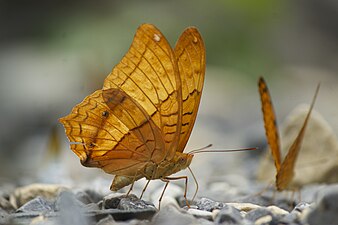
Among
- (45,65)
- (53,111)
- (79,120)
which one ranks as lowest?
(79,120)

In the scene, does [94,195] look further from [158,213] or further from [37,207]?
[158,213]

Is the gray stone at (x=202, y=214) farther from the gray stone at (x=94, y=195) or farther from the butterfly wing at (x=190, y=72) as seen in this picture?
the gray stone at (x=94, y=195)

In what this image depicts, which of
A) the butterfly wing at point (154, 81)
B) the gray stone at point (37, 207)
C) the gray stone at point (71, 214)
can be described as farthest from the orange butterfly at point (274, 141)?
the gray stone at point (71, 214)

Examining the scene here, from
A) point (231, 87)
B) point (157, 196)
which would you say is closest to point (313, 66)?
point (231, 87)

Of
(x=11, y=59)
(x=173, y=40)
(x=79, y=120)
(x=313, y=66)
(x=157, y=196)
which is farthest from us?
(x=313, y=66)

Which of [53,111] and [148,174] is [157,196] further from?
[53,111]

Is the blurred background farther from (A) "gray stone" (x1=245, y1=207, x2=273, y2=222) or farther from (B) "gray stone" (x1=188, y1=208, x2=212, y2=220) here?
(A) "gray stone" (x1=245, y1=207, x2=273, y2=222)

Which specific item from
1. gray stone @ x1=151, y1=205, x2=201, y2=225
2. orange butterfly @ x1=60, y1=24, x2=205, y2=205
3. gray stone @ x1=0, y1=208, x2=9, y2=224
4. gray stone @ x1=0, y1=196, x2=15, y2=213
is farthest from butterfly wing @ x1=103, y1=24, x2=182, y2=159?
gray stone @ x1=0, y1=196, x2=15, y2=213

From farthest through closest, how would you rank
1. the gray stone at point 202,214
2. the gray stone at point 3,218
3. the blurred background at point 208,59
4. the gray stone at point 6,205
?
1. the blurred background at point 208,59
2. the gray stone at point 6,205
3. the gray stone at point 3,218
4. the gray stone at point 202,214
